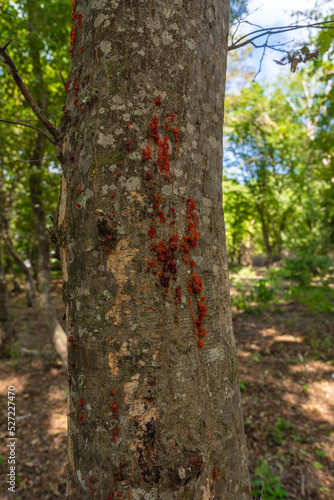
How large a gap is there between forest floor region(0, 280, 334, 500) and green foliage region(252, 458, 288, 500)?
1 cm

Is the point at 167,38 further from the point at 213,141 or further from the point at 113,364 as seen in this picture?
the point at 113,364

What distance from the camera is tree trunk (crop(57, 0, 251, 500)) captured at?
0.94m

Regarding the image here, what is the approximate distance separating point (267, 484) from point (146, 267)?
322 centimetres

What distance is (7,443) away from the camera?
3830mm

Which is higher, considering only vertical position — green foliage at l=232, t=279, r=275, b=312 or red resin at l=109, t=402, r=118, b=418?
red resin at l=109, t=402, r=118, b=418

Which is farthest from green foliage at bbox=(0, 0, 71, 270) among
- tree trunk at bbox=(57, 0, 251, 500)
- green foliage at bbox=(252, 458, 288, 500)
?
green foliage at bbox=(252, 458, 288, 500)

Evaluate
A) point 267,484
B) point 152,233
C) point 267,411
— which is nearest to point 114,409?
point 152,233

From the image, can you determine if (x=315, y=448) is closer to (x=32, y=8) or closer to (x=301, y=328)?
(x=301, y=328)

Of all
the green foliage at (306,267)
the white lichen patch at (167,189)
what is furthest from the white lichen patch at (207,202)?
the green foliage at (306,267)

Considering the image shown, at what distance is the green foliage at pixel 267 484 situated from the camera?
2.79 meters

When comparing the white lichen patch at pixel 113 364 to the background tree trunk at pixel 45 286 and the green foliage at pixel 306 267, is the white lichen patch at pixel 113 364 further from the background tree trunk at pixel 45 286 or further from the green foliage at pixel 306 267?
the green foliage at pixel 306 267

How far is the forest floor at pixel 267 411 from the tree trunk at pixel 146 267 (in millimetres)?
2695

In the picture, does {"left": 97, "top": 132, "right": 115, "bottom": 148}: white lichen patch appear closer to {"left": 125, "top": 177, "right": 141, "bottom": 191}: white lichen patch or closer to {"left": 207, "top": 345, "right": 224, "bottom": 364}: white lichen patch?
{"left": 125, "top": 177, "right": 141, "bottom": 191}: white lichen patch

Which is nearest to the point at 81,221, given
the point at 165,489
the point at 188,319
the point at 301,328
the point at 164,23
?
the point at 188,319
